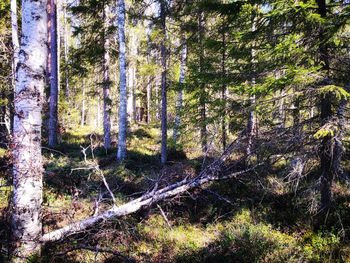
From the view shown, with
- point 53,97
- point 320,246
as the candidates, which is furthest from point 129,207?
point 53,97

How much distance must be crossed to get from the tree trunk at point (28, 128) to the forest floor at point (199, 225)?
0.45 meters

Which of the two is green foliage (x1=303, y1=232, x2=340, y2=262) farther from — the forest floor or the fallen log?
the fallen log

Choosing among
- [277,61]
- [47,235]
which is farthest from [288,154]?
[47,235]

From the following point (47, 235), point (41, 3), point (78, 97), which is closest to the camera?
point (41, 3)

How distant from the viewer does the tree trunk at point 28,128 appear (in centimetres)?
489

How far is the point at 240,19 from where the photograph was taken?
317 inches

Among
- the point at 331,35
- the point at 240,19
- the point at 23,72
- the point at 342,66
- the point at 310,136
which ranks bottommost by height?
the point at 310,136

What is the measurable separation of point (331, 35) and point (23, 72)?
6349 millimetres

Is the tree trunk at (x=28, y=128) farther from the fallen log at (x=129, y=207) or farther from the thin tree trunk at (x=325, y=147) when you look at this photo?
the thin tree trunk at (x=325, y=147)

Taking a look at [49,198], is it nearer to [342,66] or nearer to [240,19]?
[240,19]

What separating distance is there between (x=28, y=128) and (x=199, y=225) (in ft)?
17.5

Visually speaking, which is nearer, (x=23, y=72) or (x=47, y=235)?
(x=23, y=72)

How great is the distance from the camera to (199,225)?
834cm

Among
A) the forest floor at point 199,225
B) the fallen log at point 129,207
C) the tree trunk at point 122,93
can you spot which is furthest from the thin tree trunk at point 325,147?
the tree trunk at point 122,93
